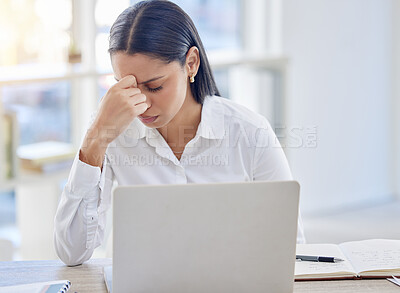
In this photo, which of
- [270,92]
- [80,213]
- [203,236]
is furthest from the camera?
[270,92]

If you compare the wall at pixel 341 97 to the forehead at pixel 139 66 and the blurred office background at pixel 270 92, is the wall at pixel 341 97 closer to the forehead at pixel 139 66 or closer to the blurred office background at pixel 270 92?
the blurred office background at pixel 270 92

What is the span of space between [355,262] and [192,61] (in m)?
0.75

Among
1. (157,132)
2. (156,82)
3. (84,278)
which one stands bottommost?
(84,278)

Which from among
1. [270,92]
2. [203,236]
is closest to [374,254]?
[203,236]

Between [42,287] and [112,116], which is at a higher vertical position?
[112,116]

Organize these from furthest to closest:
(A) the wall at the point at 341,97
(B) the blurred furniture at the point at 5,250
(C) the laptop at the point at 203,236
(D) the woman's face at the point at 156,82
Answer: (A) the wall at the point at 341,97 → (B) the blurred furniture at the point at 5,250 → (D) the woman's face at the point at 156,82 → (C) the laptop at the point at 203,236

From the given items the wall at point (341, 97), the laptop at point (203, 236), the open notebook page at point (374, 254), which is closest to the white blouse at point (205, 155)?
the open notebook page at point (374, 254)

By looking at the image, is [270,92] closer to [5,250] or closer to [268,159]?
[268,159]

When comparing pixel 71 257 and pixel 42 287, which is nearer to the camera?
pixel 42 287

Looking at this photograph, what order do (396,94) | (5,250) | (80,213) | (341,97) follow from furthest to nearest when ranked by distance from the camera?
(396,94) < (341,97) < (5,250) < (80,213)

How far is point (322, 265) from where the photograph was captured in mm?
1332

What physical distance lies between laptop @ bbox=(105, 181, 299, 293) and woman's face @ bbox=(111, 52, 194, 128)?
58cm

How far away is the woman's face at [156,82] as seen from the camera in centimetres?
153

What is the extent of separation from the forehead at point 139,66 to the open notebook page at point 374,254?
684mm
